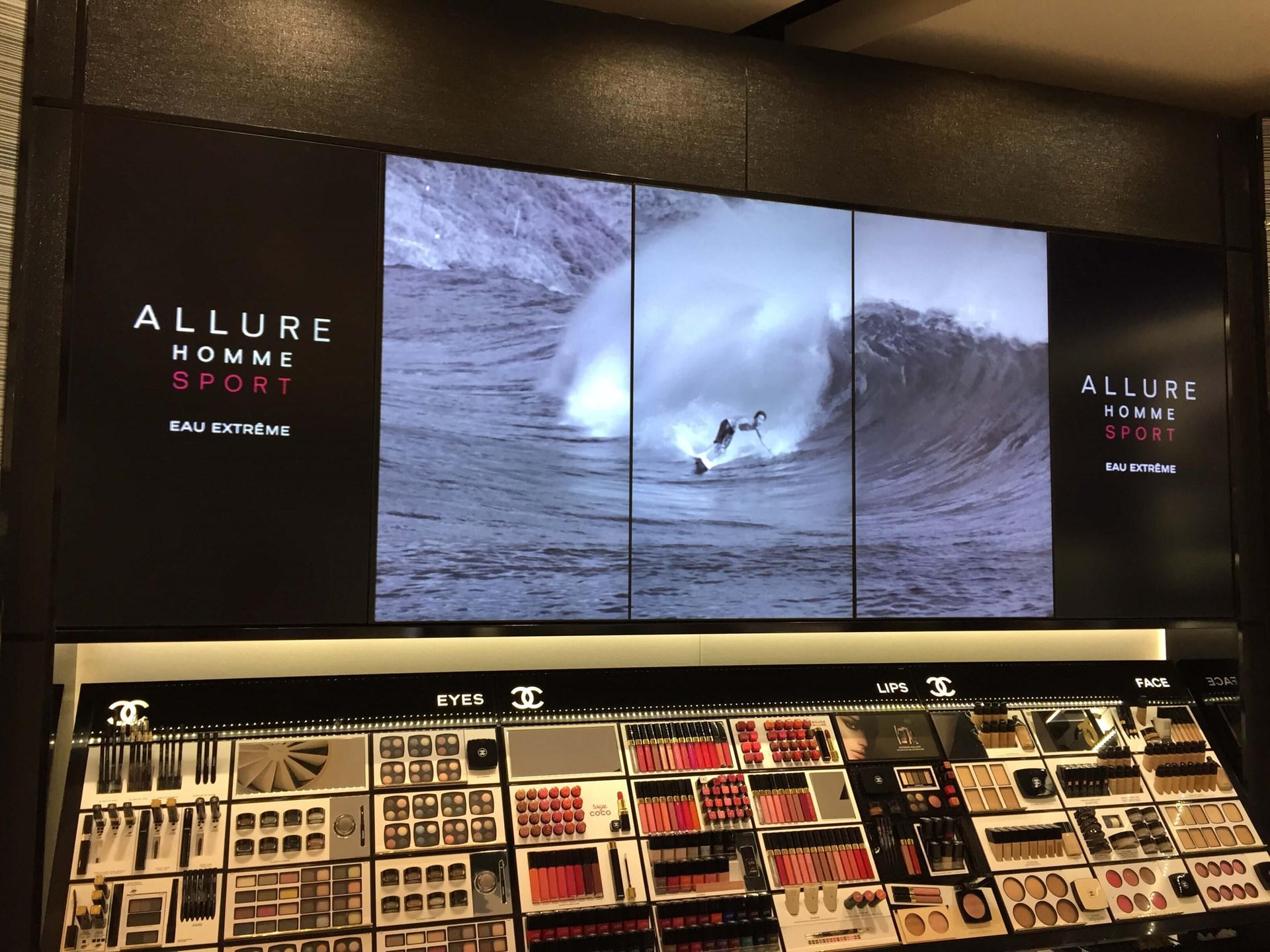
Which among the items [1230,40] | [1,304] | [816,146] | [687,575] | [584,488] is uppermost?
[1230,40]

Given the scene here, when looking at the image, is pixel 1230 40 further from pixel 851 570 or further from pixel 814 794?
Result: pixel 814 794

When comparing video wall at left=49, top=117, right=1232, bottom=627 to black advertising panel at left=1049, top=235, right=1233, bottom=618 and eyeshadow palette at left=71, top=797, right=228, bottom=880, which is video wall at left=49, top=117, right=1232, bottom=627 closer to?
black advertising panel at left=1049, top=235, right=1233, bottom=618

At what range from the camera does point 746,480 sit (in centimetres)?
339

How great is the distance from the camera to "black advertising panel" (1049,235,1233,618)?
3.81 m

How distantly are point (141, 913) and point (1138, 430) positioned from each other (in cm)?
362

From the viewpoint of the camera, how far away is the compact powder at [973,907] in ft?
10.3

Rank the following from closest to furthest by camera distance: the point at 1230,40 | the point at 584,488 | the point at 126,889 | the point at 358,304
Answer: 1. the point at 126,889
2. the point at 358,304
3. the point at 584,488
4. the point at 1230,40

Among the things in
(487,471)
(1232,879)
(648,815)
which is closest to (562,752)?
(648,815)

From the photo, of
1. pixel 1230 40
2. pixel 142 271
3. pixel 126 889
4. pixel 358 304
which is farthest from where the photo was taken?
pixel 1230 40

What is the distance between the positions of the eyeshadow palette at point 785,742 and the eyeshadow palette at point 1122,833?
2.85 feet

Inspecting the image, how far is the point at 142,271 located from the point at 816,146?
2161 mm

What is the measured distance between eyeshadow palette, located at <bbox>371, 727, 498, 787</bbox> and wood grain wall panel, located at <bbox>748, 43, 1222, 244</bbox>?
6.60 ft

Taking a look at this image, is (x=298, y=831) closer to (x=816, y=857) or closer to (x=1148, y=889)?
(x=816, y=857)

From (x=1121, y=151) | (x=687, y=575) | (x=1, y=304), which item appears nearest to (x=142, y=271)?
(x=1, y=304)
